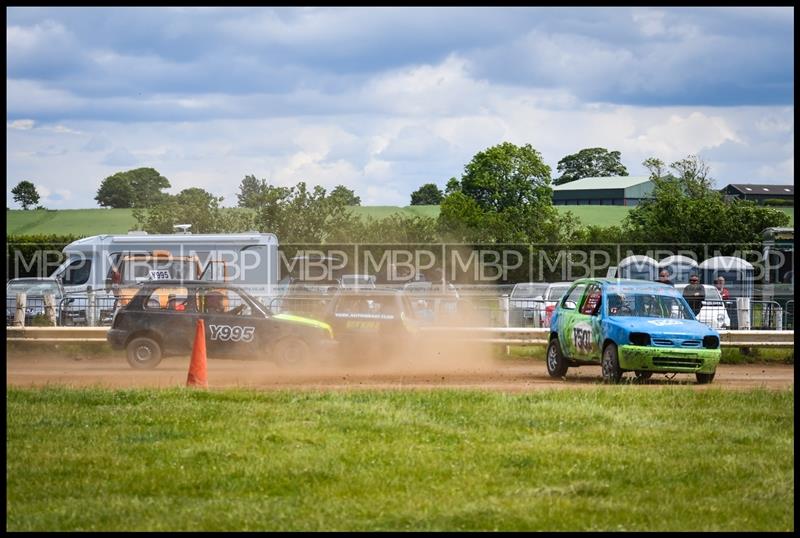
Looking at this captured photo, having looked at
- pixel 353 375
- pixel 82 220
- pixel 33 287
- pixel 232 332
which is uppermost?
pixel 82 220

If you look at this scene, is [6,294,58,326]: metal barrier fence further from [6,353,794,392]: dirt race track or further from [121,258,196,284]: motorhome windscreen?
[121,258,196,284]: motorhome windscreen

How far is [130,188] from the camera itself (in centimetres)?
11075

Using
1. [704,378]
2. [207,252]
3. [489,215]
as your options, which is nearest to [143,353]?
[704,378]

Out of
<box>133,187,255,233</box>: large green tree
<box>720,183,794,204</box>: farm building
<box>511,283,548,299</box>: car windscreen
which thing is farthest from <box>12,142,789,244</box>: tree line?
<box>720,183,794,204</box>: farm building

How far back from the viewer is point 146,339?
20406mm

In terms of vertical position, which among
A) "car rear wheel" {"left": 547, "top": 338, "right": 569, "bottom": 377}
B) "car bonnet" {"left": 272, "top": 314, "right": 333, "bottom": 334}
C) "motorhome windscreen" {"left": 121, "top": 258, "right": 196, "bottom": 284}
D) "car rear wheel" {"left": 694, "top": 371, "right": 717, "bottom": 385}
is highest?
"motorhome windscreen" {"left": 121, "top": 258, "right": 196, "bottom": 284}

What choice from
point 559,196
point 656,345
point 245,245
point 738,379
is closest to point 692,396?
point 656,345

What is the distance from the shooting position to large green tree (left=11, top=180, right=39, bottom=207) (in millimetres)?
90312

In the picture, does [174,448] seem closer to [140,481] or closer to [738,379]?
[140,481]

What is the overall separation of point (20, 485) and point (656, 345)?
10.3 meters

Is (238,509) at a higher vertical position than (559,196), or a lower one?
lower

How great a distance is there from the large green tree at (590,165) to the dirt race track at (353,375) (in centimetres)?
11331

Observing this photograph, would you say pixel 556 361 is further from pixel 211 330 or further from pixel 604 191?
pixel 604 191

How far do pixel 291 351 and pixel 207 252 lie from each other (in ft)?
40.8
